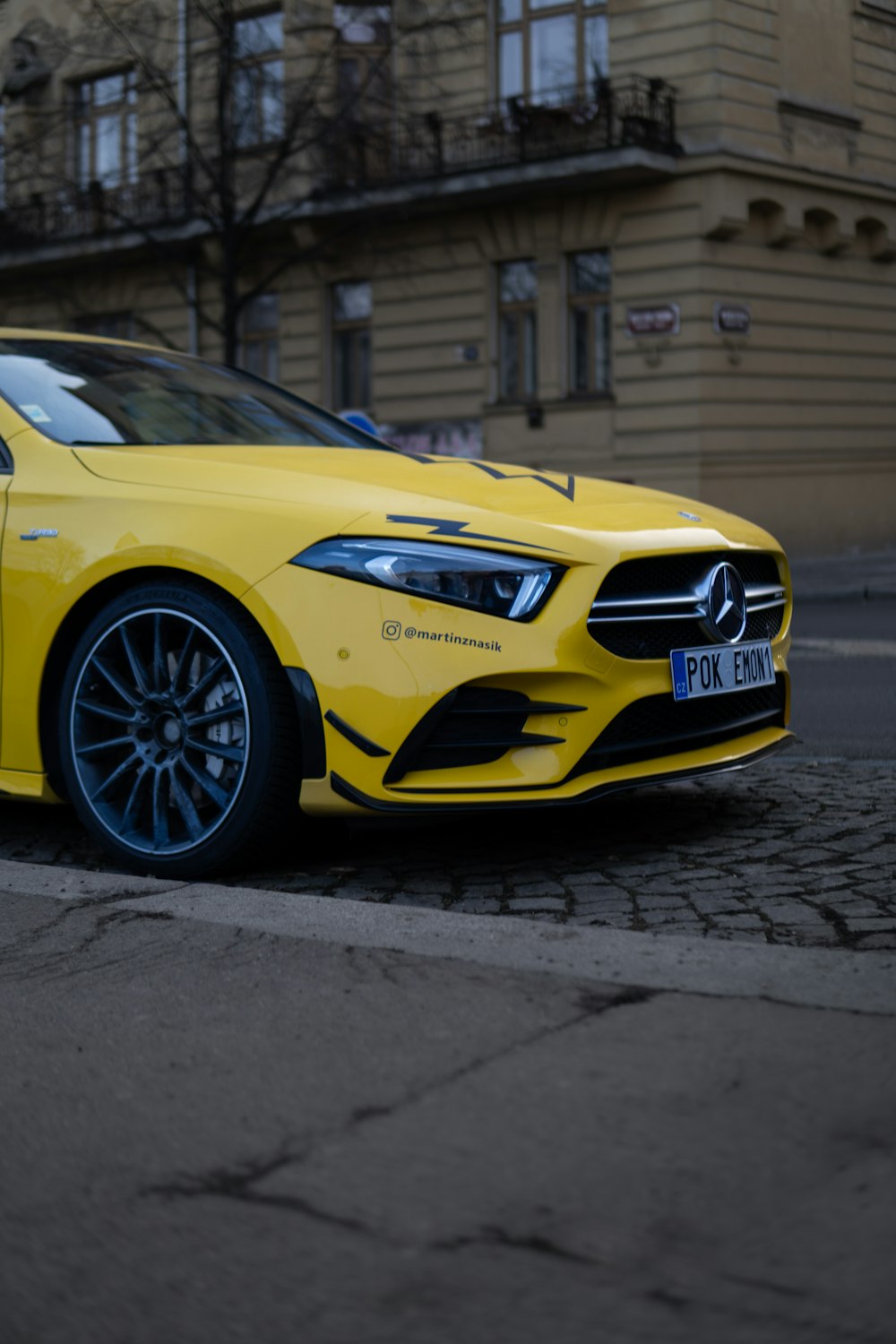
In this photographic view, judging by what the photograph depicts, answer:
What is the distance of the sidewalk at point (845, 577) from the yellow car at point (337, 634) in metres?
13.2

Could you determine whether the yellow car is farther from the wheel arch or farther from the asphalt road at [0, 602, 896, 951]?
the asphalt road at [0, 602, 896, 951]

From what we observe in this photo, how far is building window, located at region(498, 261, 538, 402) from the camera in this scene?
24.3m

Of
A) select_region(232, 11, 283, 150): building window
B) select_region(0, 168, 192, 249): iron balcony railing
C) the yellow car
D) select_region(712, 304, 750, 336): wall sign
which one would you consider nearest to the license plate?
the yellow car

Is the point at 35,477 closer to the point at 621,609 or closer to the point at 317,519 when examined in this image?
the point at 317,519

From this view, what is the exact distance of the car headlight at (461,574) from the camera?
422 centimetres

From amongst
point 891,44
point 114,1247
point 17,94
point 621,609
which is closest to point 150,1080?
point 114,1247

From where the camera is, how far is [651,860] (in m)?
4.62

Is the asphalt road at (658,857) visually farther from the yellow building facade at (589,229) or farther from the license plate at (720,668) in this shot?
the yellow building facade at (589,229)

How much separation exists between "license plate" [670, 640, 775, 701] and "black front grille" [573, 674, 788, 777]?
26 millimetres

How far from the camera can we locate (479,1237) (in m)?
2.24

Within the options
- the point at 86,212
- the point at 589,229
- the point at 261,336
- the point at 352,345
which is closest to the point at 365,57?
the point at 352,345

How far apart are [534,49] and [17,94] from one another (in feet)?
31.8

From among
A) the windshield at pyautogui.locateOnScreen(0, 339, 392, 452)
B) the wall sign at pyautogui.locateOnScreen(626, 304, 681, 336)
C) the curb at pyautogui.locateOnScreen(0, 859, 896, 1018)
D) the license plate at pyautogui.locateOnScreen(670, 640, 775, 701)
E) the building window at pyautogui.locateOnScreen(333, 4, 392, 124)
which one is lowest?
the curb at pyautogui.locateOnScreen(0, 859, 896, 1018)

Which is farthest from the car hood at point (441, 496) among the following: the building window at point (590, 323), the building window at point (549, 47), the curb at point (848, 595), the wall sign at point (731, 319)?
the building window at point (549, 47)
